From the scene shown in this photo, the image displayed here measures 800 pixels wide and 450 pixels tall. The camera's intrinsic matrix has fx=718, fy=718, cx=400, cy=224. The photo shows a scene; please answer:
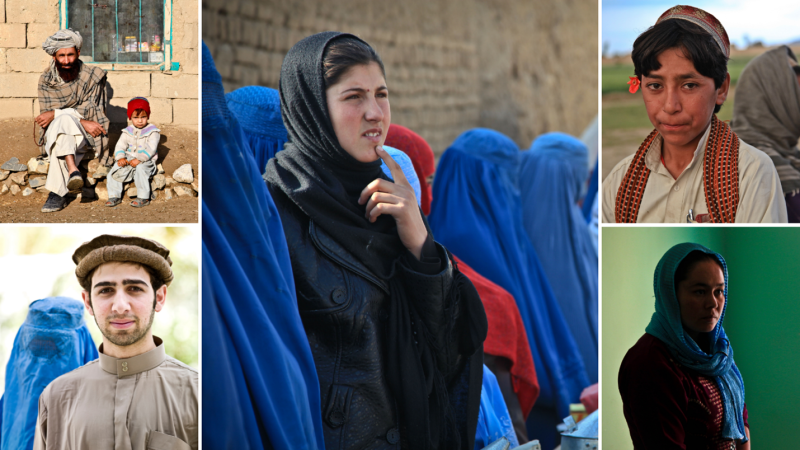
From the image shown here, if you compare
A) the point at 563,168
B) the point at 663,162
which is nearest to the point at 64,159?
the point at 663,162

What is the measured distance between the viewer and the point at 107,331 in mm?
2098

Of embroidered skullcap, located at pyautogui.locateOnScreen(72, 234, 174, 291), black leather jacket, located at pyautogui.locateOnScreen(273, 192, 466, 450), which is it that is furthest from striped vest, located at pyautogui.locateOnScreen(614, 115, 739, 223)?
embroidered skullcap, located at pyautogui.locateOnScreen(72, 234, 174, 291)

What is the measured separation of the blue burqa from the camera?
320 centimetres

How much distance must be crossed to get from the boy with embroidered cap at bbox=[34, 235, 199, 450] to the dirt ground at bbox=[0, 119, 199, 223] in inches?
5.6

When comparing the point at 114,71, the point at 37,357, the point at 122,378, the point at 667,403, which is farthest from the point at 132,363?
the point at 667,403

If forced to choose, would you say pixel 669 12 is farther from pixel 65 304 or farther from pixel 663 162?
pixel 65 304

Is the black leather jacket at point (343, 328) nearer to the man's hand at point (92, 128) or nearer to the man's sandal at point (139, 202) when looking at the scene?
the man's sandal at point (139, 202)

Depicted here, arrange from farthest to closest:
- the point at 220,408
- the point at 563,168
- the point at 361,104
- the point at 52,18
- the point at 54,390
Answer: the point at 563,168 < the point at 52,18 < the point at 361,104 < the point at 54,390 < the point at 220,408

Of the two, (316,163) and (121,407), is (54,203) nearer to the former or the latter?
(121,407)

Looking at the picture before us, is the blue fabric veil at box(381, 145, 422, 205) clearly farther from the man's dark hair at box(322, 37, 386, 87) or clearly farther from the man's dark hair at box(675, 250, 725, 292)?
the man's dark hair at box(675, 250, 725, 292)

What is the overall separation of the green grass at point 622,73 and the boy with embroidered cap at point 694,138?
4 centimetres

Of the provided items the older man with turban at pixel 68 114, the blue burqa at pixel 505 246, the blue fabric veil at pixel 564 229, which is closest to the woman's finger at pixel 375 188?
the older man with turban at pixel 68 114

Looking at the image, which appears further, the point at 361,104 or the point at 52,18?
the point at 52,18

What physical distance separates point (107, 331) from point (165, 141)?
66 cm
